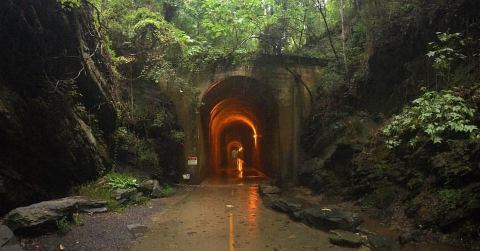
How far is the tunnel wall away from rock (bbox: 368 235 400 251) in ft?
35.7

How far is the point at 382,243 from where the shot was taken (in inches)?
304

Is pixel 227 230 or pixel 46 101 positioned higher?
pixel 46 101

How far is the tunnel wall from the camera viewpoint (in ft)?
62.6

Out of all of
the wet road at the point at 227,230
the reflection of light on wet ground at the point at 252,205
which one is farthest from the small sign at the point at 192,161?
the wet road at the point at 227,230

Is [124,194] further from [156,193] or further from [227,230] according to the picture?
[227,230]

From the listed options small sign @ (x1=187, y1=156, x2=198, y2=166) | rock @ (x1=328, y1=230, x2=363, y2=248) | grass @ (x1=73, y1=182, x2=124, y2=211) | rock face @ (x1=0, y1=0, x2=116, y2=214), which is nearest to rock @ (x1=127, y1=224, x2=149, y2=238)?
grass @ (x1=73, y1=182, x2=124, y2=211)

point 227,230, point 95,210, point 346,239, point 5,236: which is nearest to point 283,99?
point 227,230

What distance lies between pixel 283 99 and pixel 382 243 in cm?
1261

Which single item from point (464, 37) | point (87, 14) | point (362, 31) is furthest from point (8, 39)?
point (362, 31)

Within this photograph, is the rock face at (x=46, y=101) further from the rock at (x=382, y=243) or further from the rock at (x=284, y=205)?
the rock at (x=382, y=243)

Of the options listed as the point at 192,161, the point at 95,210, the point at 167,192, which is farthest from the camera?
the point at 192,161

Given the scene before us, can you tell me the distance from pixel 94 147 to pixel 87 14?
4.34 m

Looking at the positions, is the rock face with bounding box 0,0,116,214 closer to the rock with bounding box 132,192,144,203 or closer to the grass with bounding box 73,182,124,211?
the grass with bounding box 73,182,124,211

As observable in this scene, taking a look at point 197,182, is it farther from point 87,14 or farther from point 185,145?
point 87,14
